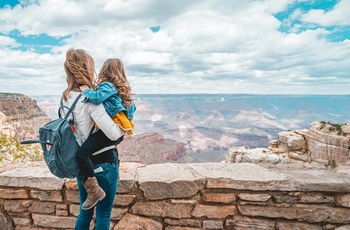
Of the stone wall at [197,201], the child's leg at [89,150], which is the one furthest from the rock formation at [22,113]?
the child's leg at [89,150]

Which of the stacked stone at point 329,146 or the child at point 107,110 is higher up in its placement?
the child at point 107,110

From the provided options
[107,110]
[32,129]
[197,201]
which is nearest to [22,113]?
[32,129]

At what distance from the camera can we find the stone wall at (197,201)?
2338mm

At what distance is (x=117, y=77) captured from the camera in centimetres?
185

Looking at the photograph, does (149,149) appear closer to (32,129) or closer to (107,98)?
(32,129)

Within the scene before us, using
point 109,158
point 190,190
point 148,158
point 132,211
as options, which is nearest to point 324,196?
point 190,190

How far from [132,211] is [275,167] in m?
1.78

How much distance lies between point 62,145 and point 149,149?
263ft

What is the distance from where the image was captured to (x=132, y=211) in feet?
8.05

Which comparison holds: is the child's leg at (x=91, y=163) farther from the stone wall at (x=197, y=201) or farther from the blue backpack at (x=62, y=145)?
the stone wall at (x=197, y=201)

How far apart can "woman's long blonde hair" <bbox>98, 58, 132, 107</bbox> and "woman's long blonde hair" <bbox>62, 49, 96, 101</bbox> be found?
0.13m

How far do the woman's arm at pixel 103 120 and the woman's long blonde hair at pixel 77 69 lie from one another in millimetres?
219

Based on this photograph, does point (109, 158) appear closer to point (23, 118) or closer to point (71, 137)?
point (71, 137)

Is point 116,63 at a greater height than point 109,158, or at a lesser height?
greater
